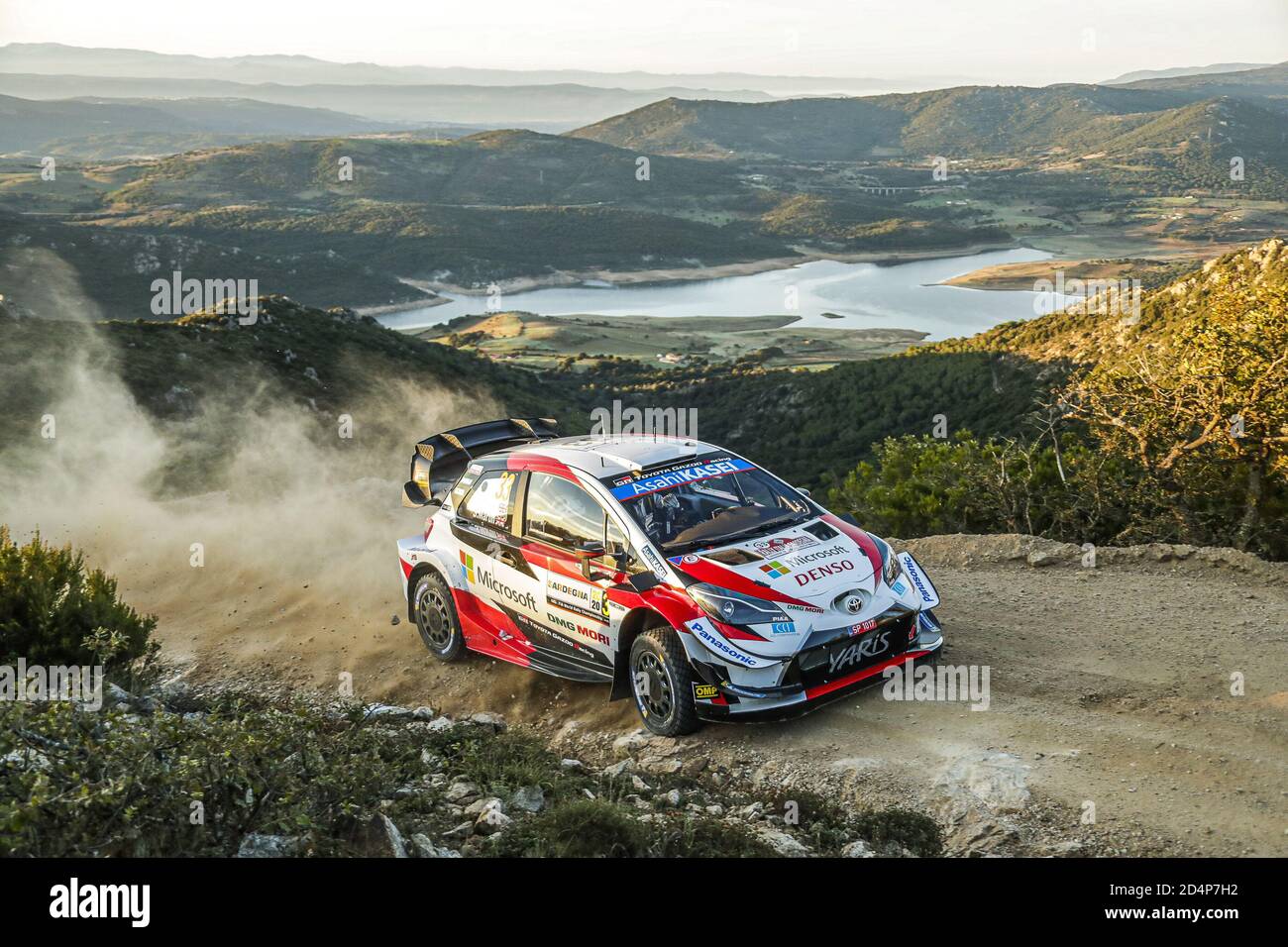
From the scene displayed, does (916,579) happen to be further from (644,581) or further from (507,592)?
(507,592)

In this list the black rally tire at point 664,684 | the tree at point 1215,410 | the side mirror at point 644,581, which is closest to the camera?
the black rally tire at point 664,684

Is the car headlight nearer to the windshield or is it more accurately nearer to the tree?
the windshield

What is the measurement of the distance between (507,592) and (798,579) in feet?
8.11

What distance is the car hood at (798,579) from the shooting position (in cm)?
680

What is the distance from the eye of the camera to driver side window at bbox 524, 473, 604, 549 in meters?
7.77

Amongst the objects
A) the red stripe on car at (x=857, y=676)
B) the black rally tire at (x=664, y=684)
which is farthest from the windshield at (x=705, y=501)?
the red stripe on car at (x=857, y=676)

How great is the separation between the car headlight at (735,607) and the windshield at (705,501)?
572 millimetres

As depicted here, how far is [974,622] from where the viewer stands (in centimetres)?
891

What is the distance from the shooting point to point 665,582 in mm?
7121

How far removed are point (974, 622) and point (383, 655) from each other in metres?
5.06

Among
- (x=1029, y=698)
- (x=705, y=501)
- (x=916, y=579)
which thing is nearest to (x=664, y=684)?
(x=705, y=501)

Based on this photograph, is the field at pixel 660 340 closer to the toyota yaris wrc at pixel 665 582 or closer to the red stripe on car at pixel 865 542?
the toyota yaris wrc at pixel 665 582
